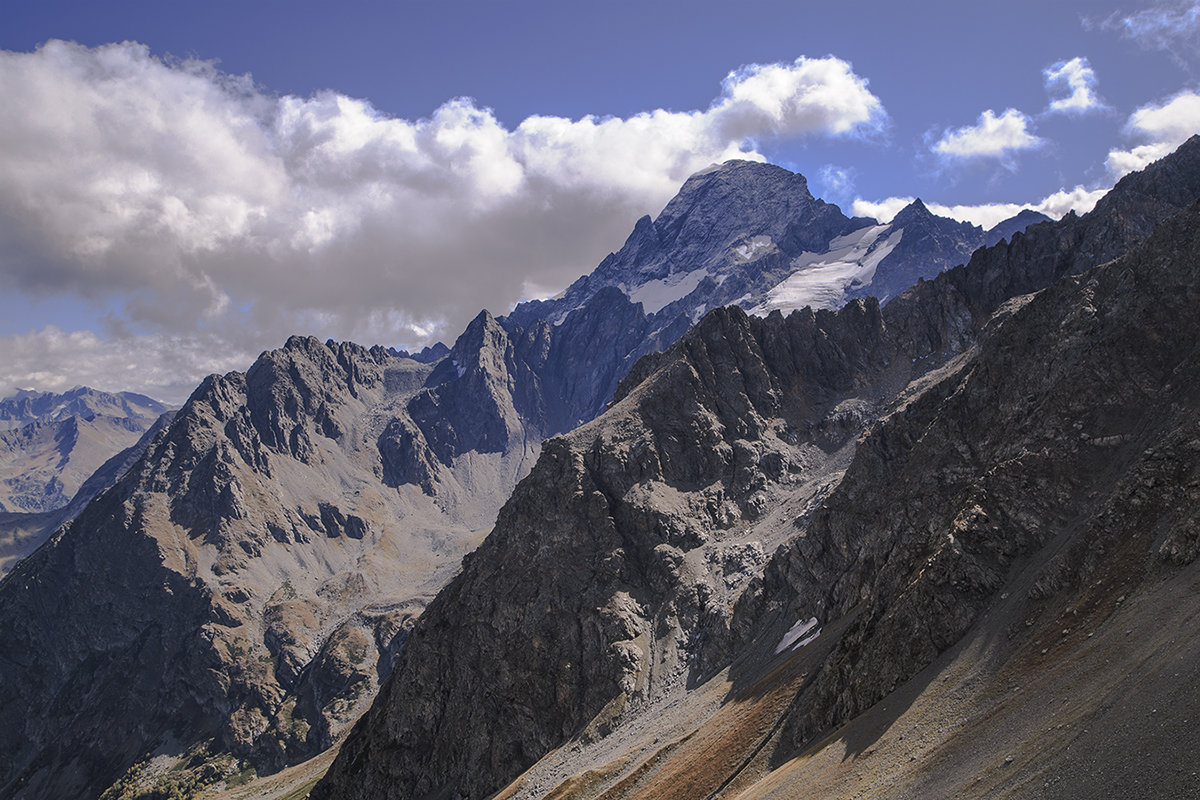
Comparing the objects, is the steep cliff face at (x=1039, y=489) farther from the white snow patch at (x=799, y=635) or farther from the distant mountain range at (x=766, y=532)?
the white snow patch at (x=799, y=635)

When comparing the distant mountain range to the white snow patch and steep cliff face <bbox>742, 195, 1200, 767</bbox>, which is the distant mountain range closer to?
steep cliff face <bbox>742, 195, 1200, 767</bbox>

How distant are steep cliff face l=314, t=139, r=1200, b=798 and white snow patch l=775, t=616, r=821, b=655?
1.55 feet

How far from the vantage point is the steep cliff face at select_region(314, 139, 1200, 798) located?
59.5 meters

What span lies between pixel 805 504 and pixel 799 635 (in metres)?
42.7

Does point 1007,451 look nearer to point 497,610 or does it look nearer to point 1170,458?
point 1170,458

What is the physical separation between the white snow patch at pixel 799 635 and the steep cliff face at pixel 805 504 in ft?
1.55

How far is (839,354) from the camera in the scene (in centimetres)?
16912

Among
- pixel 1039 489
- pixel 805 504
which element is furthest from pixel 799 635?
pixel 805 504

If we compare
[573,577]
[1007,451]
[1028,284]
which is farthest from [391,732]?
[1028,284]

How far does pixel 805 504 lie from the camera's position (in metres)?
120

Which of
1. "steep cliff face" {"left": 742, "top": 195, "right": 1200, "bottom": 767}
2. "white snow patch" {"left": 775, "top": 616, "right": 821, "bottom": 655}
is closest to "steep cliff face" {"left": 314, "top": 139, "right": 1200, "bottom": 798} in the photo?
"steep cliff face" {"left": 742, "top": 195, "right": 1200, "bottom": 767}

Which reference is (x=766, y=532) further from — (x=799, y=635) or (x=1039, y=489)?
(x=1039, y=489)

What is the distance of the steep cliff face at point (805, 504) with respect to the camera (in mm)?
59469

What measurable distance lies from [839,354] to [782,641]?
10189 centimetres
